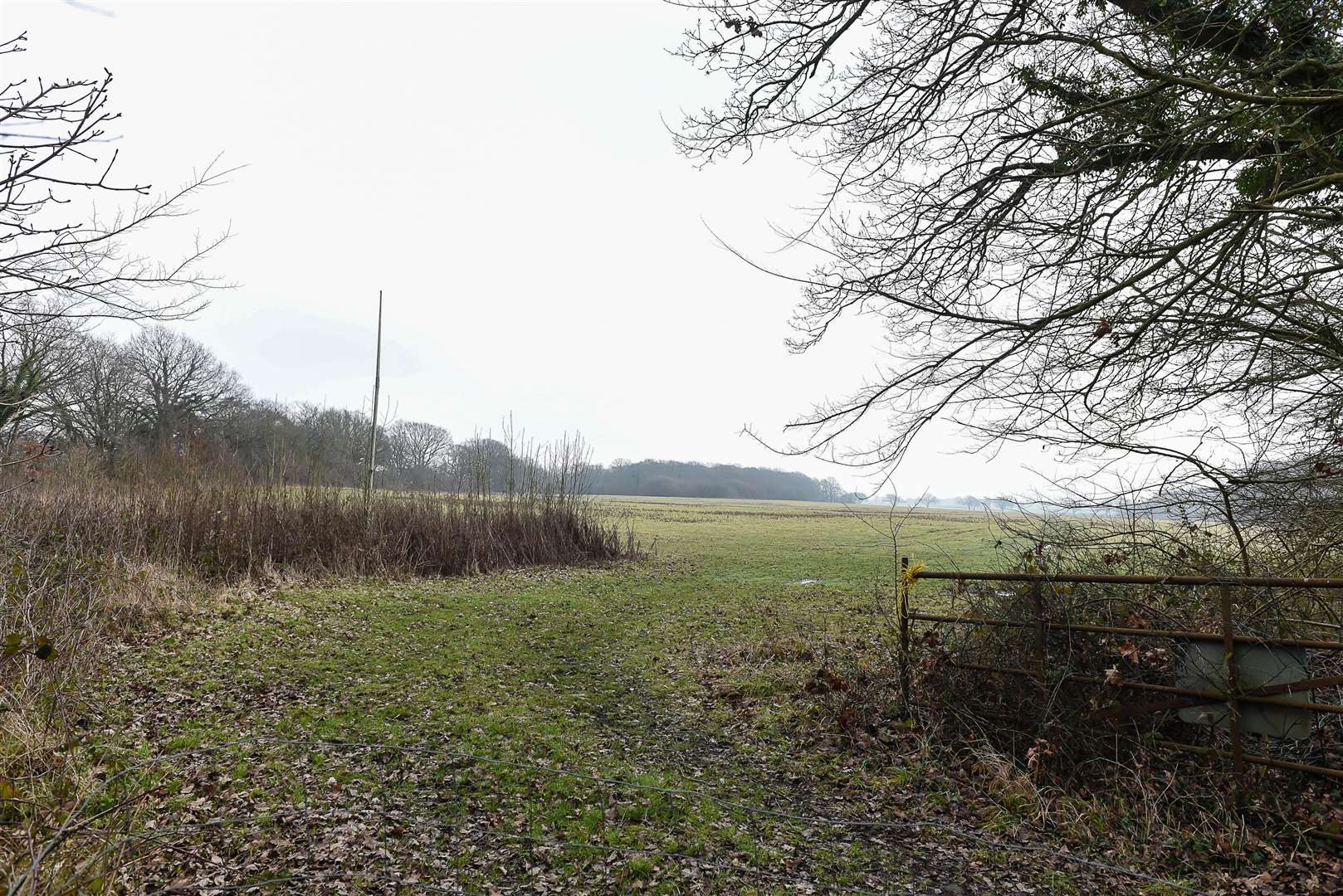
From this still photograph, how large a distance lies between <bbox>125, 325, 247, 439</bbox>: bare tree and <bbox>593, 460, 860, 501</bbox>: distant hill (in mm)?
85393

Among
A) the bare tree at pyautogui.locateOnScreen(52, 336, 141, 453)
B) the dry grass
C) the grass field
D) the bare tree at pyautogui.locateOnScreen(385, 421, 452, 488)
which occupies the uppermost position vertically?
the bare tree at pyautogui.locateOnScreen(52, 336, 141, 453)

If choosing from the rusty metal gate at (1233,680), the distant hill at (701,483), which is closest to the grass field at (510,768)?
the rusty metal gate at (1233,680)

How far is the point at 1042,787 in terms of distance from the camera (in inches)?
183

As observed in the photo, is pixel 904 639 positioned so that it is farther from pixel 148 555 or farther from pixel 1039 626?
pixel 148 555

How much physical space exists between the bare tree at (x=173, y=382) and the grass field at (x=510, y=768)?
29.8m

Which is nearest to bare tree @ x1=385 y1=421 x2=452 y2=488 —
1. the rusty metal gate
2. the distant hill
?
the rusty metal gate

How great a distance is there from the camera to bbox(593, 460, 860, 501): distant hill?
131250 mm

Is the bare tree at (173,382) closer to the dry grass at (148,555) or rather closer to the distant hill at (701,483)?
the dry grass at (148,555)

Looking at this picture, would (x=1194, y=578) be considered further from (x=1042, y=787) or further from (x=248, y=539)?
(x=248, y=539)

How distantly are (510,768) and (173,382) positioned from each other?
129ft

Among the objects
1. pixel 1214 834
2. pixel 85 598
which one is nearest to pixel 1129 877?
pixel 1214 834

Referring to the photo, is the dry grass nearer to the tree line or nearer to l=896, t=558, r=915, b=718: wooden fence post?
the tree line

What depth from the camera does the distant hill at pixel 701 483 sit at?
13125 centimetres

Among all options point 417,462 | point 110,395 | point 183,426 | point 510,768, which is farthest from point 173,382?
point 510,768
